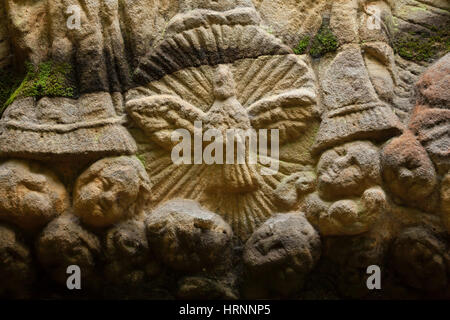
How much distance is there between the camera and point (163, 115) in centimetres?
238

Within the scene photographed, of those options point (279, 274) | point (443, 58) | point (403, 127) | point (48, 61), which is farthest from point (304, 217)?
point (48, 61)

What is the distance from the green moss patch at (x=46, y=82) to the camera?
2.41 meters

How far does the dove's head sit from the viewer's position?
2.36 meters

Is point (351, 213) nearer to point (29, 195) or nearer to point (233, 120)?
point (233, 120)

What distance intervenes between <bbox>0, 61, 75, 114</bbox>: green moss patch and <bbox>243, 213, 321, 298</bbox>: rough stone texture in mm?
920

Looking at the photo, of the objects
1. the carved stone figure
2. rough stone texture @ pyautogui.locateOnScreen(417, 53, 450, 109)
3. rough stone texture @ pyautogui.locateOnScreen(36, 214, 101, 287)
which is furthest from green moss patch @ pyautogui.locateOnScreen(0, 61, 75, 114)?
rough stone texture @ pyautogui.locateOnScreen(417, 53, 450, 109)

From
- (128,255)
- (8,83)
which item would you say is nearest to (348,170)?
(128,255)

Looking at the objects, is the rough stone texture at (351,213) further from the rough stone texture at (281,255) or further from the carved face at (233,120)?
the carved face at (233,120)

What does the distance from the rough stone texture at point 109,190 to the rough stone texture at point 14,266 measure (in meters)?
0.25

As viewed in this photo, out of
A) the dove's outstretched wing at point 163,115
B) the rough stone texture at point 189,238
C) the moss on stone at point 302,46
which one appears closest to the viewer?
the rough stone texture at point 189,238

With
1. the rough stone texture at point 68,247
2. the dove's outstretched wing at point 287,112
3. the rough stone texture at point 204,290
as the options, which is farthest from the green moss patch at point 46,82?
the rough stone texture at point 204,290

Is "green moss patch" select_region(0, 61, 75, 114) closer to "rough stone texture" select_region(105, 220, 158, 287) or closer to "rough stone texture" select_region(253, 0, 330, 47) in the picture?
"rough stone texture" select_region(105, 220, 158, 287)

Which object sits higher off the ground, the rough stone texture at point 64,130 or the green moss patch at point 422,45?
the green moss patch at point 422,45

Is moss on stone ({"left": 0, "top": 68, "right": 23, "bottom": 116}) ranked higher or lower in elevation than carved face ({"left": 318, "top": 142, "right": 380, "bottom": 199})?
higher
